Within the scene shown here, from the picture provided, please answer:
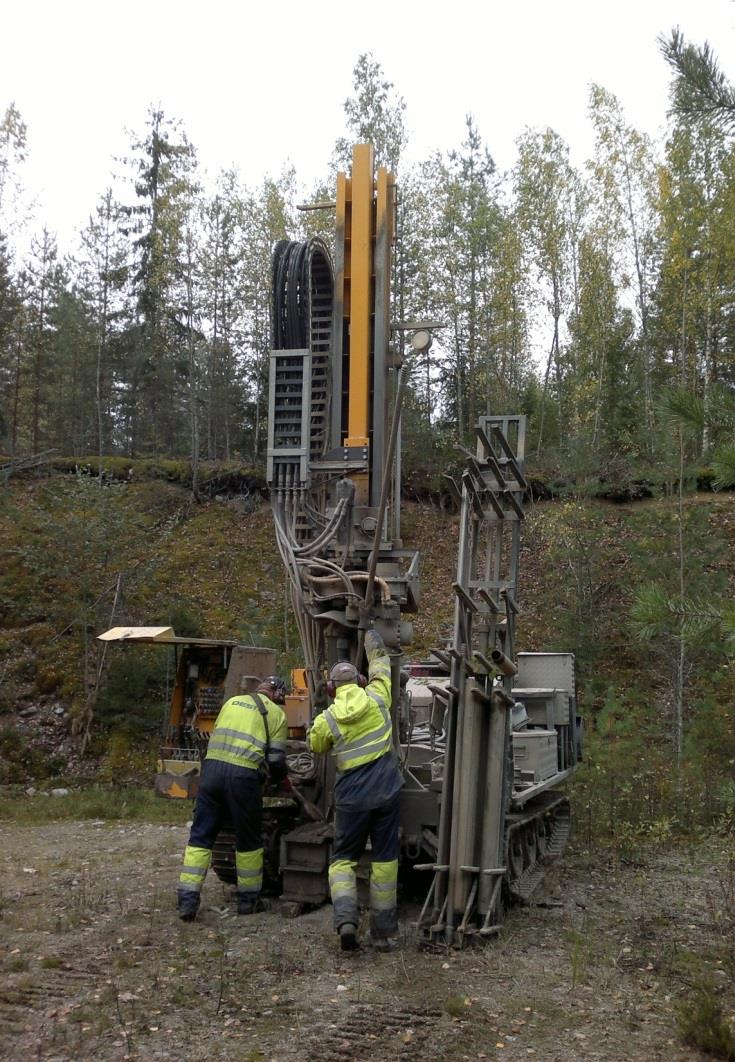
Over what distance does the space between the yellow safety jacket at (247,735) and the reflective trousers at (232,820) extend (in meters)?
0.08

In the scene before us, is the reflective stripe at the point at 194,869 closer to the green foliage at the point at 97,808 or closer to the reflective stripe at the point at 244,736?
the reflective stripe at the point at 244,736

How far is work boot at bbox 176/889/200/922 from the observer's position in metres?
7.06

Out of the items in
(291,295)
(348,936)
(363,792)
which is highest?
(291,295)

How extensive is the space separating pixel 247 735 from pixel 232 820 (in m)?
0.62

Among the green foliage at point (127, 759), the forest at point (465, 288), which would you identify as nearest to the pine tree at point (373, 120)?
the forest at point (465, 288)

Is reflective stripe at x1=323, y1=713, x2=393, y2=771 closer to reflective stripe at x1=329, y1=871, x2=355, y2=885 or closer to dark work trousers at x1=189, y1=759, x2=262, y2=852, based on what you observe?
reflective stripe at x1=329, y1=871, x2=355, y2=885

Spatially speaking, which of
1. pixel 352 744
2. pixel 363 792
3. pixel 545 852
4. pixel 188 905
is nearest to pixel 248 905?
pixel 188 905

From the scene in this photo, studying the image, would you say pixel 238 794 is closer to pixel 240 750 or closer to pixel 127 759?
pixel 240 750

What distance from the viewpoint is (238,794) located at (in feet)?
23.3

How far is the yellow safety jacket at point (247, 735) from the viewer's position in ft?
23.5

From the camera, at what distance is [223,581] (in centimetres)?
2067

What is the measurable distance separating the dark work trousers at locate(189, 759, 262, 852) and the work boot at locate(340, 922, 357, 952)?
1.14 meters

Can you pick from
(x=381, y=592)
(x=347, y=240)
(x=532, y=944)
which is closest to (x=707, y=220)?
(x=347, y=240)

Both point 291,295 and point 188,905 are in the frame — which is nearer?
point 188,905
